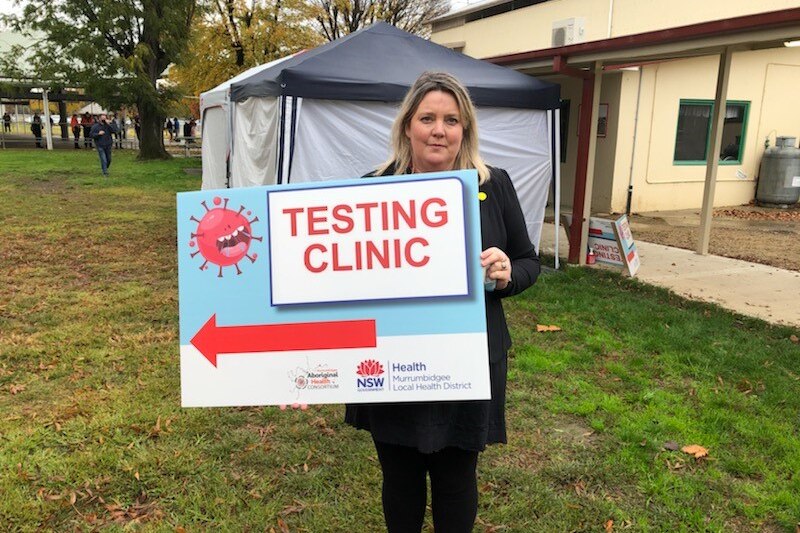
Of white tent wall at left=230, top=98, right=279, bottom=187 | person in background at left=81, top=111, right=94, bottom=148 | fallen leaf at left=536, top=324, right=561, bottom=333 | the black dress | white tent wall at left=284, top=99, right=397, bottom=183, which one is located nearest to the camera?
the black dress

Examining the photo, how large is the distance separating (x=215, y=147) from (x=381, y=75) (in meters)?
4.16

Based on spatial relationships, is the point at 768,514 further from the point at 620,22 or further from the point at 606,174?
the point at 620,22

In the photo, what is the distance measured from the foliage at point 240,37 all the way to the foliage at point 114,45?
1.56m

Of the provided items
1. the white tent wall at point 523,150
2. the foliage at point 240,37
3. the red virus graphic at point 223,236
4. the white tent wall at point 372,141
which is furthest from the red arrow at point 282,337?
the foliage at point 240,37

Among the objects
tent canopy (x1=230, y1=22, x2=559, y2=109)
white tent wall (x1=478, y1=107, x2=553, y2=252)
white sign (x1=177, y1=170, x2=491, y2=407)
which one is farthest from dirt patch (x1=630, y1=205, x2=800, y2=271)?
white sign (x1=177, y1=170, x2=491, y2=407)

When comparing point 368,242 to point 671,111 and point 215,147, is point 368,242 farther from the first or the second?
point 671,111

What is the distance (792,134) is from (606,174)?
5199 mm

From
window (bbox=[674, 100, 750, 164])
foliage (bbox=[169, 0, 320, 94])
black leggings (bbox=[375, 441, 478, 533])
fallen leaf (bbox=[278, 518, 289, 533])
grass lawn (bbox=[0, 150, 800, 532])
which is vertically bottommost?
fallen leaf (bbox=[278, 518, 289, 533])

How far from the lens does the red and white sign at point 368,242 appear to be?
171cm

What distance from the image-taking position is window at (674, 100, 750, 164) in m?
12.4

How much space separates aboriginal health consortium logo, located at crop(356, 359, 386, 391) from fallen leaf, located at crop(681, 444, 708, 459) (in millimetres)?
2366

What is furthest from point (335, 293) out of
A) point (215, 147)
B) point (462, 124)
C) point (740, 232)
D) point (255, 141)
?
point (740, 232)

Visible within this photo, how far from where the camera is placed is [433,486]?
204 centimetres

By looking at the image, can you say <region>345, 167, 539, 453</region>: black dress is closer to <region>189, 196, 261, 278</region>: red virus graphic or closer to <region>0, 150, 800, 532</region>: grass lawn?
<region>189, 196, 261, 278</region>: red virus graphic
